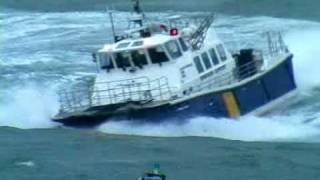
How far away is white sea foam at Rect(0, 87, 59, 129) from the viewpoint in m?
29.2

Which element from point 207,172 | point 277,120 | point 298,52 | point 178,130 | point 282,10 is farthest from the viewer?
A: point 282,10

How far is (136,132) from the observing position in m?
27.3

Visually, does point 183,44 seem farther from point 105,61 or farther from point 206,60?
point 105,61

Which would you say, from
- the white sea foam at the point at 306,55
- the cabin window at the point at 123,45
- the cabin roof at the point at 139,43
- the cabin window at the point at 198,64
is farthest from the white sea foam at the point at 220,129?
the white sea foam at the point at 306,55

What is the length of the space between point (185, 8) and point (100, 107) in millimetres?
22247

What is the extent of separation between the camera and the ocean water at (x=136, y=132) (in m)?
23.7

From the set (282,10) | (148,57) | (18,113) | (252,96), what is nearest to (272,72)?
(252,96)

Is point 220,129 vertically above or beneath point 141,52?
beneath

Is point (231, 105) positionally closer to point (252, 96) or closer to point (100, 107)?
point (252, 96)

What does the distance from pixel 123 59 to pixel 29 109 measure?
11.3ft

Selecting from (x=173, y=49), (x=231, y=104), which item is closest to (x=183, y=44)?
(x=173, y=49)

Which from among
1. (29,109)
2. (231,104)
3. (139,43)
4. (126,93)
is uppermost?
(139,43)

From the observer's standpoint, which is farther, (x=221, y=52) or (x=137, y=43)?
(x=221, y=52)

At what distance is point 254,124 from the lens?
1125 inches
